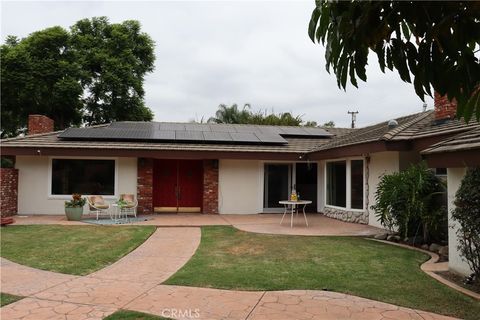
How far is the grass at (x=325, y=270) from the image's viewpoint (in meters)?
5.52

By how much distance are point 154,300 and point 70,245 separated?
4.63m

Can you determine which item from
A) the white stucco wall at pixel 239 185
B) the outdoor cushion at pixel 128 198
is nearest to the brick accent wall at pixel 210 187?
the white stucco wall at pixel 239 185

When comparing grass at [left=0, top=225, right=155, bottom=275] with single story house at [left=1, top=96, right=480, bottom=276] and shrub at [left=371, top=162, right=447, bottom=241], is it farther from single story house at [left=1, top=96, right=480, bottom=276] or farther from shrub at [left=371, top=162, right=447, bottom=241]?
shrub at [left=371, top=162, right=447, bottom=241]

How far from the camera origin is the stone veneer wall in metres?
13.2

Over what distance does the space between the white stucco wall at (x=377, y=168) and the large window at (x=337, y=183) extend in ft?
4.80

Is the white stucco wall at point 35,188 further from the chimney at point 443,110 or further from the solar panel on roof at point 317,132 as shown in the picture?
the chimney at point 443,110

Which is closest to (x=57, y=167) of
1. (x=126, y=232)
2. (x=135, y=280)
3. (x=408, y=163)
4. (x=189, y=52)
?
(x=126, y=232)

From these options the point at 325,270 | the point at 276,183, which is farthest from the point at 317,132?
the point at 325,270

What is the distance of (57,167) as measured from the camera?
15383mm

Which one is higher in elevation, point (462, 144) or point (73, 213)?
point (462, 144)

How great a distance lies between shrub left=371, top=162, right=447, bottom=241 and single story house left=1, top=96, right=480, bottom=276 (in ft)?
8.85

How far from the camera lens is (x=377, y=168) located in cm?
1266

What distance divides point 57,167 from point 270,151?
8317 millimetres

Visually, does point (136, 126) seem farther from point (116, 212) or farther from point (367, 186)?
point (367, 186)
